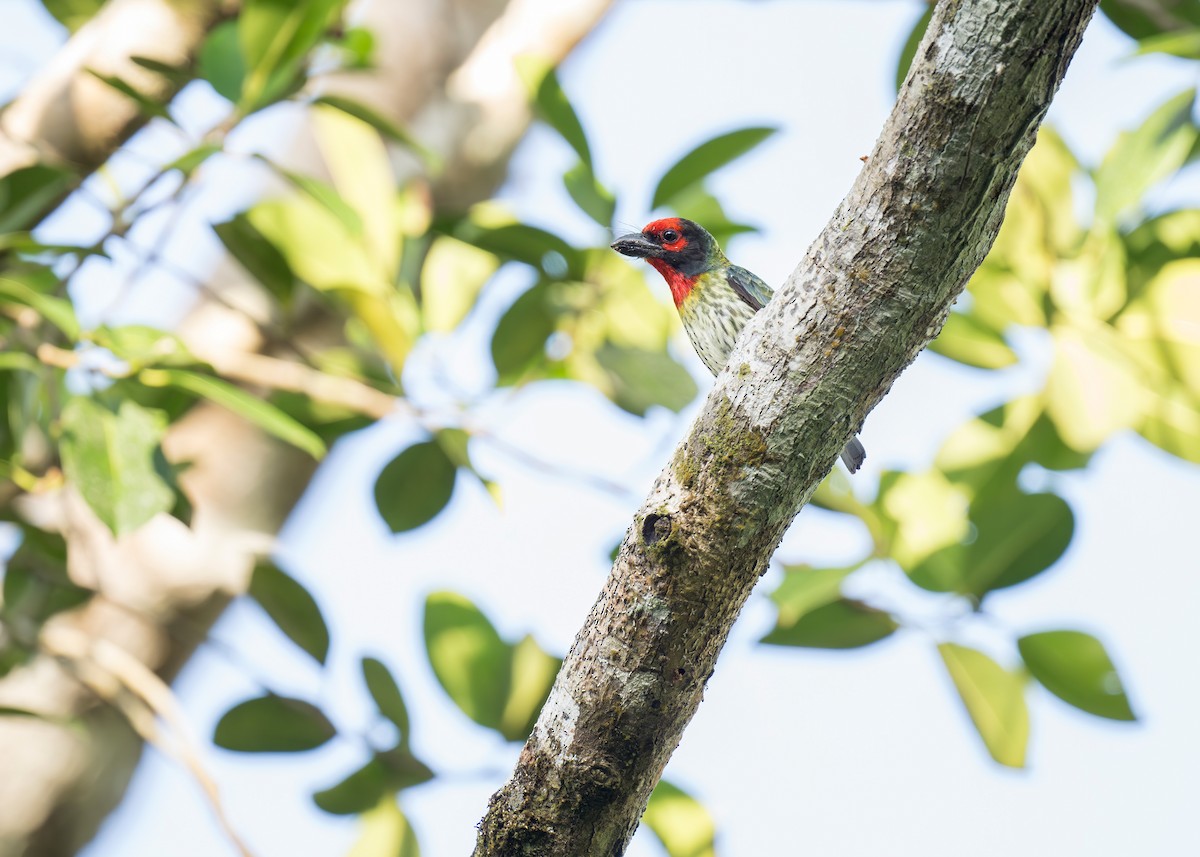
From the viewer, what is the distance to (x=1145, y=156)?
3.09m

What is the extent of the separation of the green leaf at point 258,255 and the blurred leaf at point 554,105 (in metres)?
0.93

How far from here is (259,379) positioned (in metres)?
3.16

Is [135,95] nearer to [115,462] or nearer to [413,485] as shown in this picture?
[115,462]

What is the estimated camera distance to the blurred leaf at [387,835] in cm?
322

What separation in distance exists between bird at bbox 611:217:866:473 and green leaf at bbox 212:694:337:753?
1.58 m

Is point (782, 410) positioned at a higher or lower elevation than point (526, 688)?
higher

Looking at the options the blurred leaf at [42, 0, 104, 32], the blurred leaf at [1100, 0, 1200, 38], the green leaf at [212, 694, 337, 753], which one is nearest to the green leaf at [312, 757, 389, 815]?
the green leaf at [212, 694, 337, 753]

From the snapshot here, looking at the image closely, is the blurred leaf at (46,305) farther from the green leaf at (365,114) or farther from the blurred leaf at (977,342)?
the blurred leaf at (977,342)

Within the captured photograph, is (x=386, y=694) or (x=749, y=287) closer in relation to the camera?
(x=386, y=694)

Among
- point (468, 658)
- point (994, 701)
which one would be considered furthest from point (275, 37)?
point (994, 701)

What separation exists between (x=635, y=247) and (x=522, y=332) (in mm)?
448

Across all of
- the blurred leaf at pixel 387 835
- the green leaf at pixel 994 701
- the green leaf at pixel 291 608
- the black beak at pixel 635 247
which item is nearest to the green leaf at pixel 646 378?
the black beak at pixel 635 247

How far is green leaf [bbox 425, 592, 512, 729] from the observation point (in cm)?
313

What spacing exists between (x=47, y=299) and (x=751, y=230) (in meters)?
2.00
